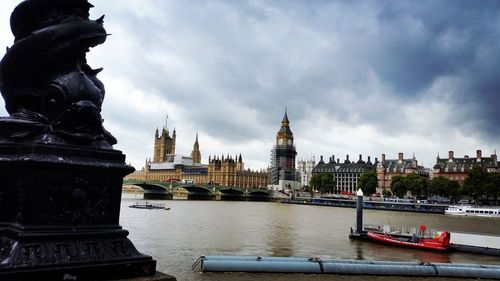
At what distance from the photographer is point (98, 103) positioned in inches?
182

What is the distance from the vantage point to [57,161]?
154 inches

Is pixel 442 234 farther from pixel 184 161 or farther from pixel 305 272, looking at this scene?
pixel 184 161

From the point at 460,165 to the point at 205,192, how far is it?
227 ft

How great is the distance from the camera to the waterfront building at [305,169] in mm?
174000

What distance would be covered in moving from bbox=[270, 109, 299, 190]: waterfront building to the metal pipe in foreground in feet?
403

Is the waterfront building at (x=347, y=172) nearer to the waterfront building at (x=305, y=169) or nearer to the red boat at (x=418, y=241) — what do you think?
the waterfront building at (x=305, y=169)

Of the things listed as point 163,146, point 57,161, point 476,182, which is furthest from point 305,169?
point 57,161

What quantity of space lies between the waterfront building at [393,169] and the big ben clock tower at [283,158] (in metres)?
Answer: 28.3

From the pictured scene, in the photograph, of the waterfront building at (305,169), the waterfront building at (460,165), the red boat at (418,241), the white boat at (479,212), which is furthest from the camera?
the waterfront building at (305,169)

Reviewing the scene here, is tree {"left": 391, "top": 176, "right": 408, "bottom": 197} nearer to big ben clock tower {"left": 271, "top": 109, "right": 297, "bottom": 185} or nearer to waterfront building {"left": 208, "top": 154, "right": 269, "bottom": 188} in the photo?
big ben clock tower {"left": 271, "top": 109, "right": 297, "bottom": 185}

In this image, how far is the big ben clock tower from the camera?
142875 millimetres

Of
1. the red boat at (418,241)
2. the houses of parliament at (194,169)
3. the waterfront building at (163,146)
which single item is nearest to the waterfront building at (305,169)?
the houses of parliament at (194,169)

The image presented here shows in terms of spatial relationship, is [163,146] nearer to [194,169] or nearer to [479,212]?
[194,169]

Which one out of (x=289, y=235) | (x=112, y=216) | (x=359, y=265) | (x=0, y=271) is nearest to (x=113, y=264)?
(x=112, y=216)
